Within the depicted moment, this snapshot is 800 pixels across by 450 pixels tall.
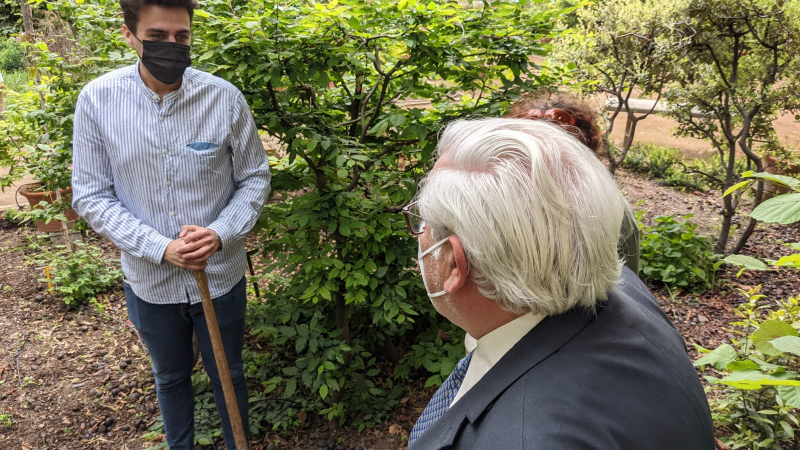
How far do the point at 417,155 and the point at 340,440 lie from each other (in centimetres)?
172

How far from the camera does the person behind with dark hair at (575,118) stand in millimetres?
1945

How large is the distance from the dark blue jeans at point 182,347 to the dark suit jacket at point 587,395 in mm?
1426

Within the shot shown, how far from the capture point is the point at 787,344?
1191 mm

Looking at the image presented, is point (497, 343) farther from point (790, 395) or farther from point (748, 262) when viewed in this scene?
point (748, 262)

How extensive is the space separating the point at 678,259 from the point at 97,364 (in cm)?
484

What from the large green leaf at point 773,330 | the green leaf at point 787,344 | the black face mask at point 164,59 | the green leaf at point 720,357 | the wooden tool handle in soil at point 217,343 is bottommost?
the wooden tool handle in soil at point 217,343

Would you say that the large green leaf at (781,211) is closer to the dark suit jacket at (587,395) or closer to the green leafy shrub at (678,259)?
the dark suit jacket at (587,395)

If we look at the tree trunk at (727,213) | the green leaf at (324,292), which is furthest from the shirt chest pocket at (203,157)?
Result: the tree trunk at (727,213)

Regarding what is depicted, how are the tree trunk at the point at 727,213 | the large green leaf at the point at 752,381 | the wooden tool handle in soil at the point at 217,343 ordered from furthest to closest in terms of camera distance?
the tree trunk at the point at 727,213
the wooden tool handle in soil at the point at 217,343
the large green leaf at the point at 752,381

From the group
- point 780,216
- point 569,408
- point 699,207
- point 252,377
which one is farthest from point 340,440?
point 699,207

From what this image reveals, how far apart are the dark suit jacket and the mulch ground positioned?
2.20m

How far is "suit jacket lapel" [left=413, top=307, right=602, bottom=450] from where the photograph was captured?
103 cm

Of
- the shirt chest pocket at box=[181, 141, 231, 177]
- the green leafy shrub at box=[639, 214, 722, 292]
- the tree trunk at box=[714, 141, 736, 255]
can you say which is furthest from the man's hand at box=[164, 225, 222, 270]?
the tree trunk at box=[714, 141, 736, 255]

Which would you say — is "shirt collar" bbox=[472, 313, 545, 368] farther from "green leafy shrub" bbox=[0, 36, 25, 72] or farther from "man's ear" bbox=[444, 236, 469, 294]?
"green leafy shrub" bbox=[0, 36, 25, 72]
